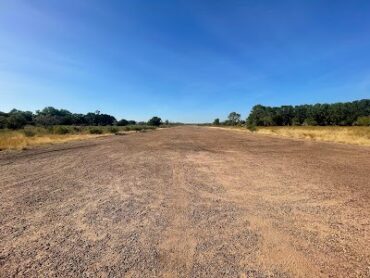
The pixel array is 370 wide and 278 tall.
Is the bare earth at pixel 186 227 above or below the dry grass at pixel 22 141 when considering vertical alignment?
above

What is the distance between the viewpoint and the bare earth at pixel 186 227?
392 cm

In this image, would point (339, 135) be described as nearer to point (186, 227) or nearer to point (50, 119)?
point (186, 227)

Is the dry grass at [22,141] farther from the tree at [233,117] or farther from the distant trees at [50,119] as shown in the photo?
the tree at [233,117]

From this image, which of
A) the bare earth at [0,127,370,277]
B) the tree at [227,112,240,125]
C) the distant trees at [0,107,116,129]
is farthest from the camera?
the tree at [227,112,240,125]

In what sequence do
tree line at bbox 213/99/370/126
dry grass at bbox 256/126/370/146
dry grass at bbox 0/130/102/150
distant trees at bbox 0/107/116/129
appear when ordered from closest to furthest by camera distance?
dry grass at bbox 0/130/102/150 → dry grass at bbox 256/126/370/146 → distant trees at bbox 0/107/116/129 → tree line at bbox 213/99/370/126

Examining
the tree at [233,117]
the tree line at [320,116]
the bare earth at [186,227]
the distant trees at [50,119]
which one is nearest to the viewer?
the bare earth at [186,227]

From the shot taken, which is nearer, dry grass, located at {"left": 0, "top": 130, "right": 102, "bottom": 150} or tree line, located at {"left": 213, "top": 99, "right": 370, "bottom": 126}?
dry grass, located at {"left": 0, "top": 130, "right": 102, "bottom": 150}

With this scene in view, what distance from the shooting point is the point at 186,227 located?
5.36 meters

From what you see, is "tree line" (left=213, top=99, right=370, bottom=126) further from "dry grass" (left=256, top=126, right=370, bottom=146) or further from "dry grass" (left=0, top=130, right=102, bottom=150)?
"dry grass" (left=0, top=130, right=102, bottom=150)

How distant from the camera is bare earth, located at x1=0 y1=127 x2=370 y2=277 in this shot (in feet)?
12.9

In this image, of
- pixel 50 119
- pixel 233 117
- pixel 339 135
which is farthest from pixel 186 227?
pixel 233 117

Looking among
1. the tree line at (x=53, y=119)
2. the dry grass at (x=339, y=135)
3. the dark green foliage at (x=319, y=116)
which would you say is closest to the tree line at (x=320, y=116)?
the dark green foliage at (x=319, y=116)

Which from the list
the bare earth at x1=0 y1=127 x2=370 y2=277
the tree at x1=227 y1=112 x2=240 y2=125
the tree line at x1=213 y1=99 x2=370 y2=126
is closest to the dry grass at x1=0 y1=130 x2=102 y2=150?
the bare earth at x1=0 y1=127 x2=370 y2=277

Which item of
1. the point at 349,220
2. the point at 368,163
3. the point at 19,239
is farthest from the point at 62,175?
the point at 368,163
